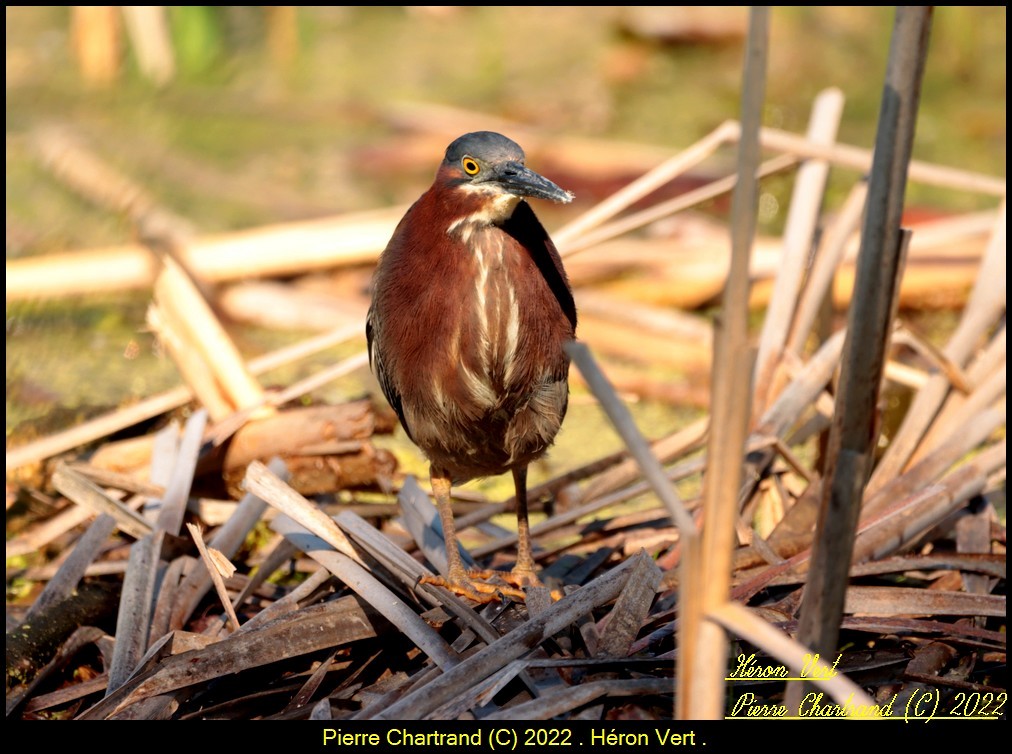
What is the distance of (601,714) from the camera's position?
8.27ft

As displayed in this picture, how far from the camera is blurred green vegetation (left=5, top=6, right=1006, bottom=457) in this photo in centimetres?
727

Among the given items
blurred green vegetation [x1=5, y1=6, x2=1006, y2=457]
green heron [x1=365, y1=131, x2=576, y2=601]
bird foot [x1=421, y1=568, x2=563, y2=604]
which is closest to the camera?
green heron [x1=365, y1=131, x2=576, y2=601]

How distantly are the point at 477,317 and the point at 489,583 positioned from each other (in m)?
0.81

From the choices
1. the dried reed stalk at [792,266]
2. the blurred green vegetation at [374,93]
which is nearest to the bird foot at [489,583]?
the dried reed stalk at [792,266]

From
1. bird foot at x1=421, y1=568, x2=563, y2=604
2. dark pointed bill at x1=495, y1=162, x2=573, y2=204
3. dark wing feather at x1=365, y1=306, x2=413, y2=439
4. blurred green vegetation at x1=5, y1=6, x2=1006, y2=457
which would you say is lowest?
bird foot at x1=421, y1=568, x2=563, y2=604

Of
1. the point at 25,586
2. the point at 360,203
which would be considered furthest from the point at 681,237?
the point at 25,586

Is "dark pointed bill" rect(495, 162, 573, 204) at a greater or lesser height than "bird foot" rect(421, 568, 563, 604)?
greater

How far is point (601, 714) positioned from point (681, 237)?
4.34 m

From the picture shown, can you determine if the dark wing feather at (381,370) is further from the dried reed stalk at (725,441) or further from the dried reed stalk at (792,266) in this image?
the dried reed stalk at (725,441)

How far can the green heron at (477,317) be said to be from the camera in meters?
2.99

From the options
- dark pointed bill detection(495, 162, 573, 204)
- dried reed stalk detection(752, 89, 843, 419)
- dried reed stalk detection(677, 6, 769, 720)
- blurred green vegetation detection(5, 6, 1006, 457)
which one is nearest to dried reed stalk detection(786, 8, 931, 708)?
dried reed stalk detection(677, 6, 769, 720)

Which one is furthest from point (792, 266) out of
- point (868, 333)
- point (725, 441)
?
point (725, 441)

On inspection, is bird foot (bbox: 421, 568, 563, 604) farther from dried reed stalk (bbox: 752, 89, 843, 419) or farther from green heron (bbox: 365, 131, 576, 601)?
dried reed stalk (bbox: 752, 89, 843, 419)

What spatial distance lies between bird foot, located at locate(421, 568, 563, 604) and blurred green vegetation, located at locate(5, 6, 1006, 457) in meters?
3.27
